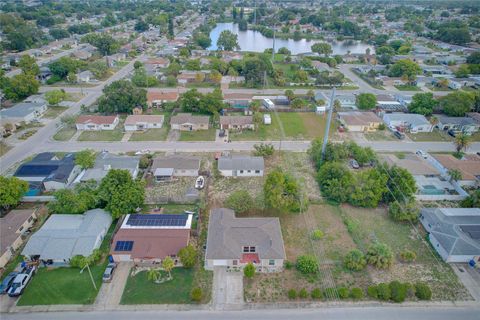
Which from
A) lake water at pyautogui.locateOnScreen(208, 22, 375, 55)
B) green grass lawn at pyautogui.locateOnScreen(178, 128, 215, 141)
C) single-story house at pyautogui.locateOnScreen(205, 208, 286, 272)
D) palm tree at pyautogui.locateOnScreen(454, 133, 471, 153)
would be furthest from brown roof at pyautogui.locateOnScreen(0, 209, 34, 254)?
lake water at pyautogui.locateOnScreen(208, 22, 375, 55)

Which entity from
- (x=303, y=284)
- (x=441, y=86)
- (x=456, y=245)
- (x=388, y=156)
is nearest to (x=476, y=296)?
(x=456, y=245)

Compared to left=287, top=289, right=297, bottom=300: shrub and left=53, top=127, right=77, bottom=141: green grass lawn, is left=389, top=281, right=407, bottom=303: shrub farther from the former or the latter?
left=53, top=127, right=77, bottom=141: green grass lawn

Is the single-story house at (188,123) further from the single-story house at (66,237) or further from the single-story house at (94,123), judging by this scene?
the single-story house at (66,237)

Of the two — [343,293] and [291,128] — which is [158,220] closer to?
[343,293]

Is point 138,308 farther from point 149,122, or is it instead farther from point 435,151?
point 435,151

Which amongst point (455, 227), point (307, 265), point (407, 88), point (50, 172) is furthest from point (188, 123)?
point (407, 88)
